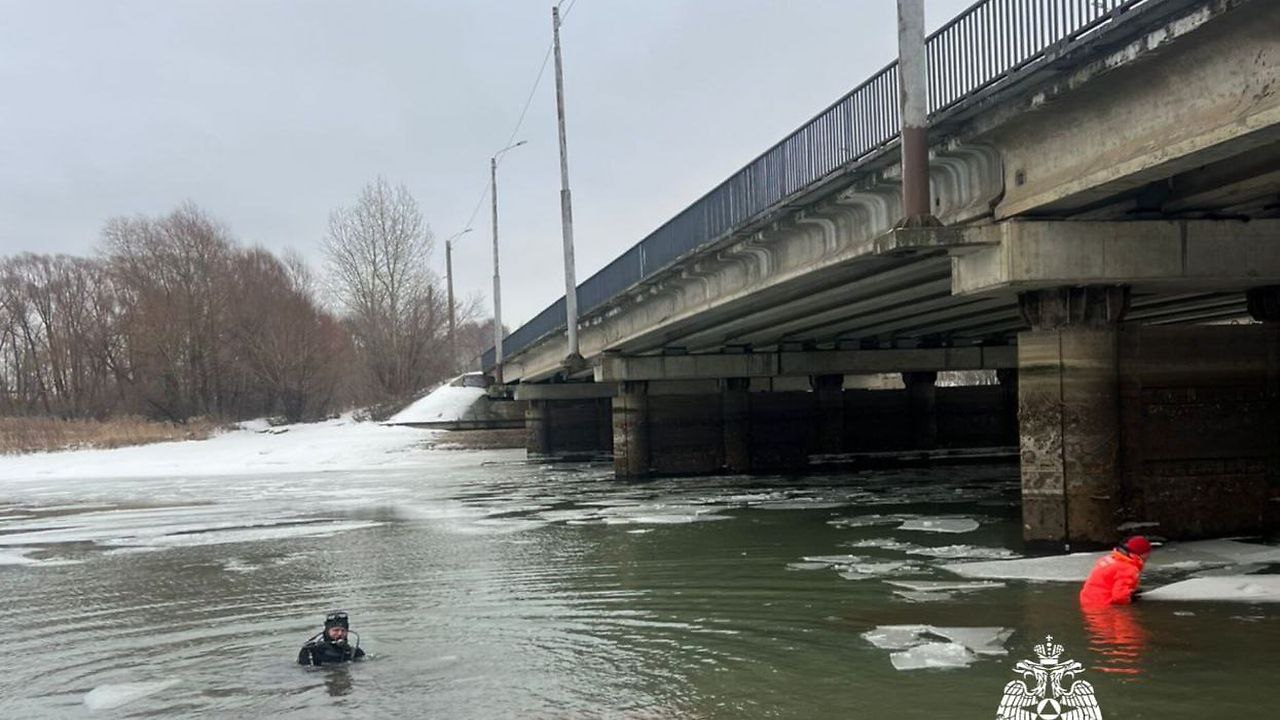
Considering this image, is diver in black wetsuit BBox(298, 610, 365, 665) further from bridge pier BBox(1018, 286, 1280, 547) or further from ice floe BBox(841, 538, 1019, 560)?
bridge pier BBox(1018, 286, 1280, 547)

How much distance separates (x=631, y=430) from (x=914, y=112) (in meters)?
23.6

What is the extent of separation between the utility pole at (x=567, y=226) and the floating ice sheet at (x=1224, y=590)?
2566 centimetres

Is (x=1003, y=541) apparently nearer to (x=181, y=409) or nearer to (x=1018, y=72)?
(x=1018, y=72)

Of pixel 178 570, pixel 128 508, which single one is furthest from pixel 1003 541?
pixel 128 508

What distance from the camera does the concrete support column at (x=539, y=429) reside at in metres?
54.8

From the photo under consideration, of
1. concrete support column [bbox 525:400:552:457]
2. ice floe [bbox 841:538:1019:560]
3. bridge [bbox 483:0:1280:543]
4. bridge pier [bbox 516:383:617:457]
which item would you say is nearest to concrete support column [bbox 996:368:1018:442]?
bridge pier [bbox 516:383:617:457]

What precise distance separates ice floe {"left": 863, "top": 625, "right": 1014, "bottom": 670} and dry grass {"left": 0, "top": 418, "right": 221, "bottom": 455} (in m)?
56.5

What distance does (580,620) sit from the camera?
11.7 metres

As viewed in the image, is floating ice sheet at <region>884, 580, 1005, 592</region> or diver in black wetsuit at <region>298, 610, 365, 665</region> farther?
floating ice sheet at <region>884, 580, 1005, 592</region>

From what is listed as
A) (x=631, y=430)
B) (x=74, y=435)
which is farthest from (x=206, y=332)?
(x=631, y=430)

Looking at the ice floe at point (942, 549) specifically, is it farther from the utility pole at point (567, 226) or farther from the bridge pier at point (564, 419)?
the bridge pier at point (564, 419)

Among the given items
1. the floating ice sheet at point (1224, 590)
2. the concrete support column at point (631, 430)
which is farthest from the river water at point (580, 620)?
the concrete support column at point (631, 430)

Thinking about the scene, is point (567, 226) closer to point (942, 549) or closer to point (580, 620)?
point (942, 549)

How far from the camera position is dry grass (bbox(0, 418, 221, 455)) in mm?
→ 56250
